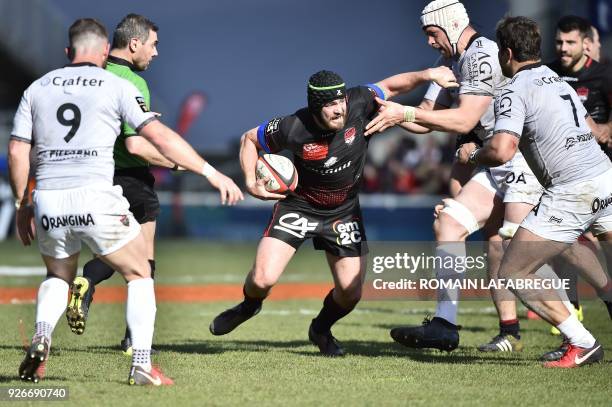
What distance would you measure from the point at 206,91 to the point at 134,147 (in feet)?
75.7

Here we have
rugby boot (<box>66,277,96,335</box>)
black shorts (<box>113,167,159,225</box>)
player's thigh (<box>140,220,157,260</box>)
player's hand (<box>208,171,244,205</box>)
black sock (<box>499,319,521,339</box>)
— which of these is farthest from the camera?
black sock (<box>499,319,521,339</box>)

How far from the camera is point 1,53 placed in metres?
29.6

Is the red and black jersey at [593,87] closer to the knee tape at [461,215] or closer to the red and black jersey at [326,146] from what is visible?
the knee tape at [461,215]

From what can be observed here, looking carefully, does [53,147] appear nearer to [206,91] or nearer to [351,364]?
[351,364]

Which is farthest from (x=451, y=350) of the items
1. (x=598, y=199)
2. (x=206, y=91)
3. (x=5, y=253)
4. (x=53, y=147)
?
(x=206, y=91)

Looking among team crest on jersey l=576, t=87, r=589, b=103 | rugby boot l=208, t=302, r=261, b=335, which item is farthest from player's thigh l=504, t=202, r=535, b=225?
rugby boot l=208, t=302, r=261, b=335

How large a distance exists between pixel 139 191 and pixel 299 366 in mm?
2056

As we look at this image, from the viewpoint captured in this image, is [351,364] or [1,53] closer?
[351,364]

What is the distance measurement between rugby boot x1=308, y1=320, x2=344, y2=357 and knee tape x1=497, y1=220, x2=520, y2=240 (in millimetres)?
1642

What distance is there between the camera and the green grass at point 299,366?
6.40 m

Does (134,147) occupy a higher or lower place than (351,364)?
higher

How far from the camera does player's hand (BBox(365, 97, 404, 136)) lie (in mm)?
7777

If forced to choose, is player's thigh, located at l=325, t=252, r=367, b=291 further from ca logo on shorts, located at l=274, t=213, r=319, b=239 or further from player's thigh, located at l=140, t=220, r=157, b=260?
player's thigh, located at l=140, t=220, r=157, b=260

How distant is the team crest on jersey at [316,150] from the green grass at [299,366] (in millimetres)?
1595
